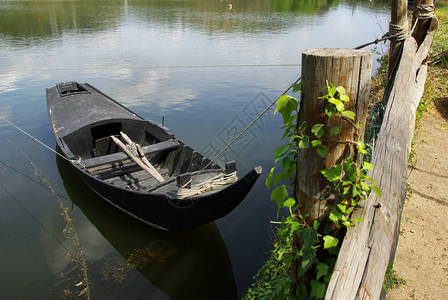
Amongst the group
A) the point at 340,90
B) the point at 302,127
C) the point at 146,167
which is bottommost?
the point at 146,167

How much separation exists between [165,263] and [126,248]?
896 mm

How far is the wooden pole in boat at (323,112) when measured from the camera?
180 cm

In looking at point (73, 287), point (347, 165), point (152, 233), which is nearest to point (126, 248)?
point (152, 233)

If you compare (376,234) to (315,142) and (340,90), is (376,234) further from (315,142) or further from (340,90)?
(340,90)

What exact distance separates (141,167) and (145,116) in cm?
505

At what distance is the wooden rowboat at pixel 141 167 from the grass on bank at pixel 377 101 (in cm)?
108

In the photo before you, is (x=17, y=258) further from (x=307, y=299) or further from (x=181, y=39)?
(x=181, y=39)

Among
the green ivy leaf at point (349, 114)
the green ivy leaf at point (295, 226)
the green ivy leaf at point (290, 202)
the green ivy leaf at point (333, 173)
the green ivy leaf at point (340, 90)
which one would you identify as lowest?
the green ivy leaf at point (295, 226)

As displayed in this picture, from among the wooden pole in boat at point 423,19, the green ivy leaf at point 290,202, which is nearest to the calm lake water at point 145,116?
the wooden pole in boat at point 423,19

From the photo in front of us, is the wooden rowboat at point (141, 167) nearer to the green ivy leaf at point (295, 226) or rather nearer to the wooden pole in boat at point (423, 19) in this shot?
the green ivy leaf at point (295, 226)

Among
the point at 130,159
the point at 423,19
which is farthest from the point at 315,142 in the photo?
the point at 130,159

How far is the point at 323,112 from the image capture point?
1883mm

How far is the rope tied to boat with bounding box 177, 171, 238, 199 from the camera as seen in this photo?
5.16 m

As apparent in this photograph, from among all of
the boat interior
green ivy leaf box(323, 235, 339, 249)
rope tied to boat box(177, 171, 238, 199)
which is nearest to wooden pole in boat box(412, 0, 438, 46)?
rope tied to boat box(177, 171, 238, 199)
